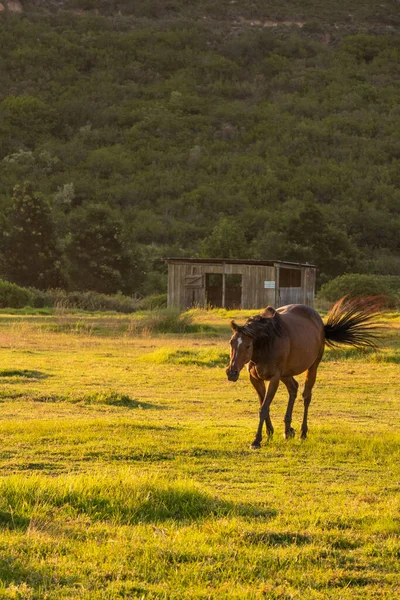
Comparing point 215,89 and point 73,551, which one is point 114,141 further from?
point 73,551

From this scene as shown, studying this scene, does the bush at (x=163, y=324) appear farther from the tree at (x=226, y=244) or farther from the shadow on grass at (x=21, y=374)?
the tree at (x=226, y=244)

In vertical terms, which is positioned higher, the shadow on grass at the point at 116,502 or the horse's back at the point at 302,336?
the horse's back at the point at 302,336

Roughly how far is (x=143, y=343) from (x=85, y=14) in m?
122

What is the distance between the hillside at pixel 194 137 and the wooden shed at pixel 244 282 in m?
16.3

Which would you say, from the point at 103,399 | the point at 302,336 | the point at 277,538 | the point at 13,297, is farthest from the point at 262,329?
the point at 13,297

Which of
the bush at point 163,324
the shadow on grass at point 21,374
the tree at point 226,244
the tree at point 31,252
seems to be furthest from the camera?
the tree at point 226,244

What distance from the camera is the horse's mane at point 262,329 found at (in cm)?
1138

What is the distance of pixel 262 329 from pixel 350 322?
299cm

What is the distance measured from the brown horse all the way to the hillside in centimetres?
5168

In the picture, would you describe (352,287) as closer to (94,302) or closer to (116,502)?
(94,302)

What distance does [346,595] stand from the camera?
598 cm

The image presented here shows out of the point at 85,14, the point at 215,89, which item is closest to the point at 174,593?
the point at 215,89

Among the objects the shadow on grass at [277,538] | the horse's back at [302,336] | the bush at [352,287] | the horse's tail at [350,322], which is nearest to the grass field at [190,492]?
the shadow on grass at [277,538]

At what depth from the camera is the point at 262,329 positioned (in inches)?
457
